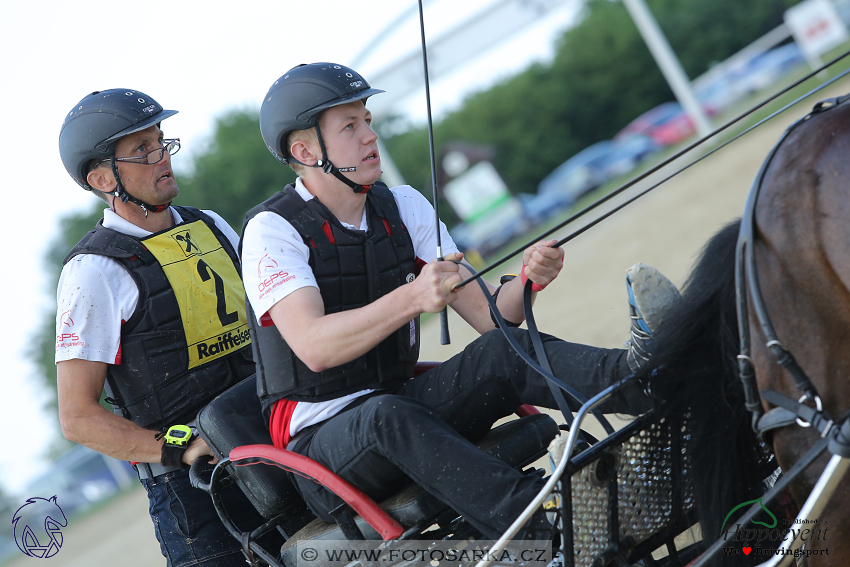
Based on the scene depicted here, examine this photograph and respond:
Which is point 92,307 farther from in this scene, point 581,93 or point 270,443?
point 581,93

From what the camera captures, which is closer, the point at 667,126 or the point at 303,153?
the point at 303,153

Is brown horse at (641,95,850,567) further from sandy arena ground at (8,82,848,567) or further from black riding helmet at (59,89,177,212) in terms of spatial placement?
sandy arena ground at (8,82,848,567)

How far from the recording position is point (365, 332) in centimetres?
211

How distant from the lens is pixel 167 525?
9.05ft

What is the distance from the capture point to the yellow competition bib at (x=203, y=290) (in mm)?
2951

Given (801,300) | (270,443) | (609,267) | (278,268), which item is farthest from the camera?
(609,267)

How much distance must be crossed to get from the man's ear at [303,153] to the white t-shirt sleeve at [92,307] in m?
0.89

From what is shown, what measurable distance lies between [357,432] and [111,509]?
12.8 meters

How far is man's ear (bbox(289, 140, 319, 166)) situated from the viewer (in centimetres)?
254

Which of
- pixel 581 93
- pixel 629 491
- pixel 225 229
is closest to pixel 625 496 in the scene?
pixel 629 491

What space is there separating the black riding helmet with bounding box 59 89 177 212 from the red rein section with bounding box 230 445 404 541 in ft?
4.51

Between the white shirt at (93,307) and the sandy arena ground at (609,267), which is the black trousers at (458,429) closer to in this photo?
the white shirt at (93,307)

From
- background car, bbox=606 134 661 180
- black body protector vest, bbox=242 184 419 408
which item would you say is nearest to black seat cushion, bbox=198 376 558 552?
black body protector vest, bbox=242 184 419 408

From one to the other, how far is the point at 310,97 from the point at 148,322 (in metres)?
1.14
